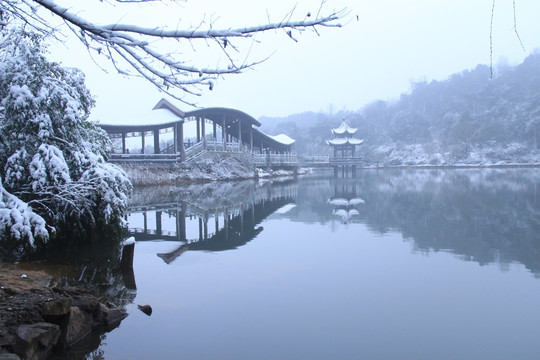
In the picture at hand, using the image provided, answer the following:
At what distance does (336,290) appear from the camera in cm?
558

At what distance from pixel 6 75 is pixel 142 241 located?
410 cm

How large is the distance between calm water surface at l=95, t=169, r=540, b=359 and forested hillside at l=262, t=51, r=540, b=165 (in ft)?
146

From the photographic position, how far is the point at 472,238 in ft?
28.9

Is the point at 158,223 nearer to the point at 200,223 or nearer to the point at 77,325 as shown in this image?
the point at 200,223

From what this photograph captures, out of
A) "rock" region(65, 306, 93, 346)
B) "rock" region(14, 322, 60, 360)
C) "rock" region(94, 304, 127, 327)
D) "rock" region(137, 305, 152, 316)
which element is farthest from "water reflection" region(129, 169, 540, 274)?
"rock" region(14, 322, 60, 360)

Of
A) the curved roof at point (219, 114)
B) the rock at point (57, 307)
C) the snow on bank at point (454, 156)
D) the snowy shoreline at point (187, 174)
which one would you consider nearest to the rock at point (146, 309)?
the rock at point (57, 307)

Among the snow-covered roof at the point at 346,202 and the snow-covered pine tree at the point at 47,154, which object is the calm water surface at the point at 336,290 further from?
the snow-covered roof at the point at 346,202

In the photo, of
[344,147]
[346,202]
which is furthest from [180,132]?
[344,147]

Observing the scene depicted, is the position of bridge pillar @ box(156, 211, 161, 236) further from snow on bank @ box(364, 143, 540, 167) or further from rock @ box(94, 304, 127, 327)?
snow on bank @ box(364, 143, 540, 167)

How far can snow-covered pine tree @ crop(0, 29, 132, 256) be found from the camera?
22.0ft

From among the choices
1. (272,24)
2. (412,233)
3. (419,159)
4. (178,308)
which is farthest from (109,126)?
(419,159)

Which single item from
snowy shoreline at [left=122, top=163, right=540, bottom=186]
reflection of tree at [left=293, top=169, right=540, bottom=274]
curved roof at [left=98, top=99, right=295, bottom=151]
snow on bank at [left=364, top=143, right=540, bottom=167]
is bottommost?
reflection of tree at [left=293, top=169, right=540, bottom=274]

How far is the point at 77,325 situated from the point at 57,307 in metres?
0.38

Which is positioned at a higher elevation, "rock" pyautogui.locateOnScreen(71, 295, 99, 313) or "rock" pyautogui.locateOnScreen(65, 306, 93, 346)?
"rock" pyautogui.locateOnScreen(71, 295, 99, 313)
